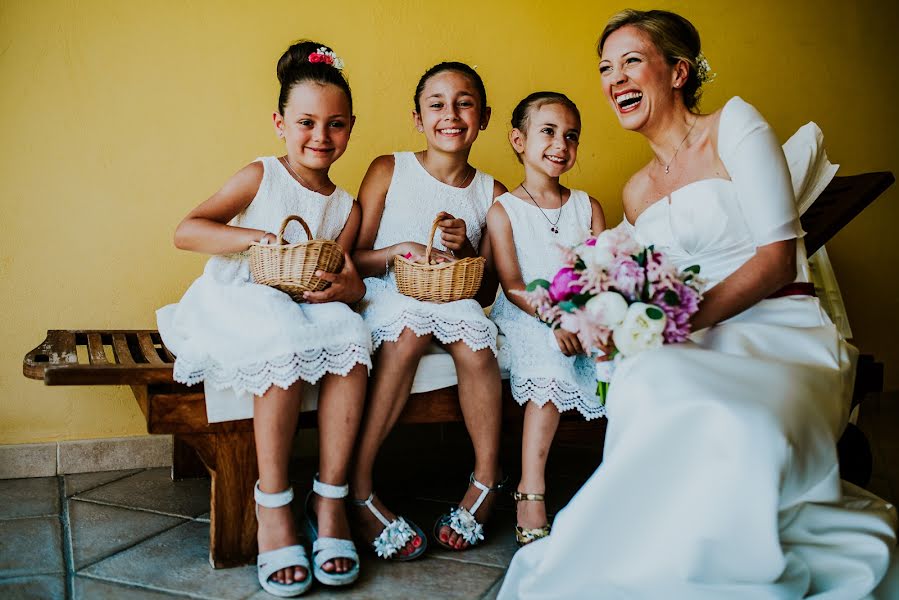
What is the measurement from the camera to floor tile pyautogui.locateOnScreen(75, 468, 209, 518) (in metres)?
2.95

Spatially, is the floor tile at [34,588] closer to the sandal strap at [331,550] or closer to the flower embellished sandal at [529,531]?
the sandal strap at [331,550]

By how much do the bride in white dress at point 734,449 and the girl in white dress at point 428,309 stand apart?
1.54ft

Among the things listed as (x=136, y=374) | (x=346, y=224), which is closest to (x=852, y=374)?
(x=346, y=224)

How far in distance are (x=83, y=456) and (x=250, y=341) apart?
1442 mm

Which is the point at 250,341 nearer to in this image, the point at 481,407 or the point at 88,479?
the point at 481,407

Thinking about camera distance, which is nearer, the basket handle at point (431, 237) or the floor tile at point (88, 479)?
the basket handle at point (431, 237)

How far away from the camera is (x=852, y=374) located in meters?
2.36

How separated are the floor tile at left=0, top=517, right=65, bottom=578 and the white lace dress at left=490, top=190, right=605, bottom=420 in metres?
1.52

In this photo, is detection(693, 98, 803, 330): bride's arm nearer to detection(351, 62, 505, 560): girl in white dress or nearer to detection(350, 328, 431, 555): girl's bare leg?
detection(351, 62, 505, 560): girl in white dress

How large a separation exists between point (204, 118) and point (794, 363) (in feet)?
8.04

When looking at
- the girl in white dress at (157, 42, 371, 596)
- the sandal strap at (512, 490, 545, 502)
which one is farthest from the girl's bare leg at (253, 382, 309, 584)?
the sandal strap at (512, 490, 545, 502)

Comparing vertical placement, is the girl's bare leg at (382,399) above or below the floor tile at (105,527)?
above

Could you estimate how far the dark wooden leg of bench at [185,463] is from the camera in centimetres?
325

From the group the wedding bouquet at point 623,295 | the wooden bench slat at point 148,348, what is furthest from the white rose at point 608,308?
the wooden bench slat at point 148,348
